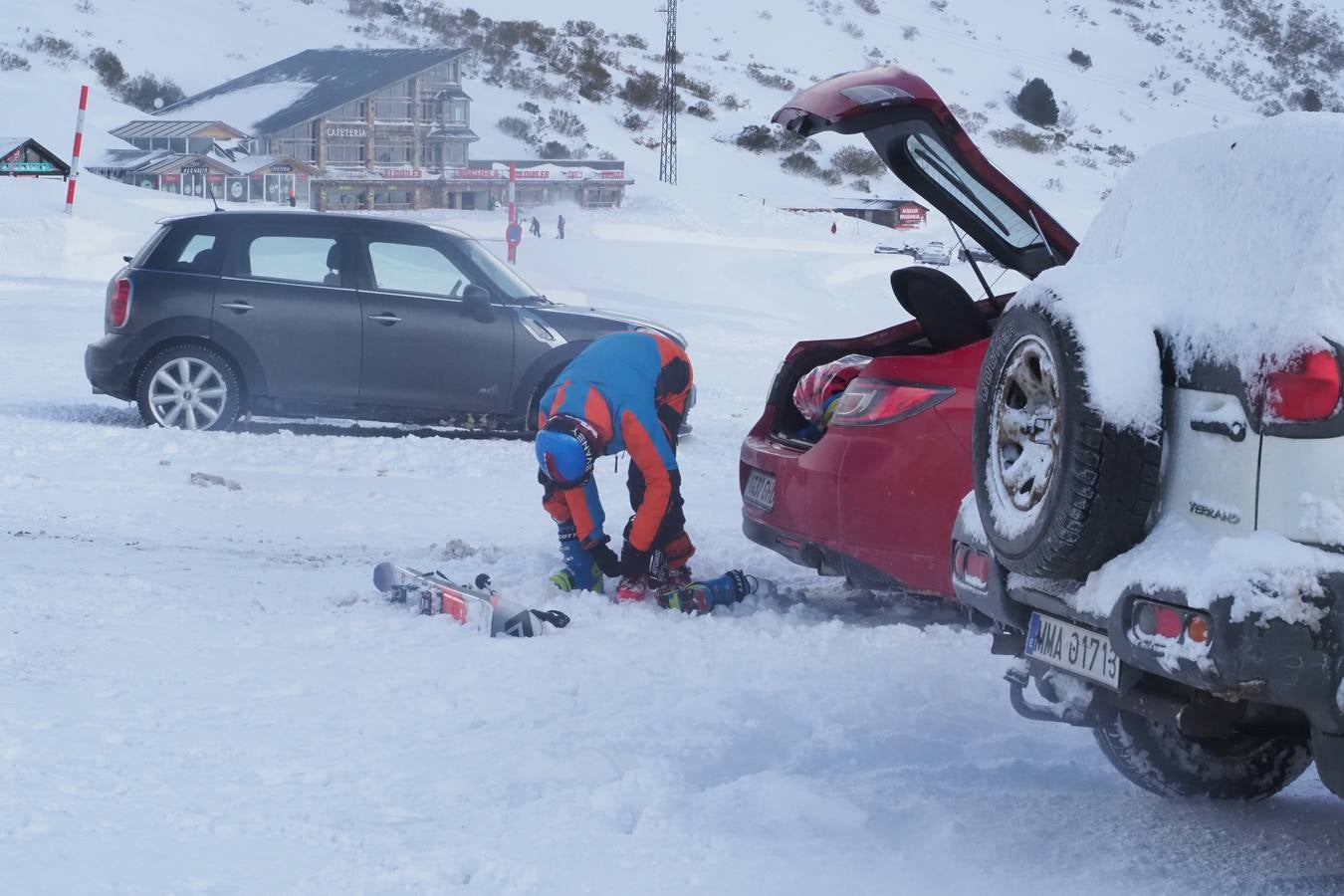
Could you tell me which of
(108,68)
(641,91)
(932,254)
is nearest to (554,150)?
(641,91)

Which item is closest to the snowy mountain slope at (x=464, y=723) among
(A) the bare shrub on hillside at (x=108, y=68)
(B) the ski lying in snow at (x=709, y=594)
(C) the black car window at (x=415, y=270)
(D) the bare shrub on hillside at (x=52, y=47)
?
(B) the ski lying in snow at (x=709, y=594)

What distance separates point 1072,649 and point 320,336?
760 centimetres

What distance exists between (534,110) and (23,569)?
65.4 m

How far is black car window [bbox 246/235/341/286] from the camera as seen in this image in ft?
35.3

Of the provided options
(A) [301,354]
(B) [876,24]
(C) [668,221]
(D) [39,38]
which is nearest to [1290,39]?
(B) [876,24]

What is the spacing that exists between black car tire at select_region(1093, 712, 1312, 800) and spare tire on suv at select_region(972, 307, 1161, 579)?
29.0 inches

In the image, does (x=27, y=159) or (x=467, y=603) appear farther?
(x=27, y=159)

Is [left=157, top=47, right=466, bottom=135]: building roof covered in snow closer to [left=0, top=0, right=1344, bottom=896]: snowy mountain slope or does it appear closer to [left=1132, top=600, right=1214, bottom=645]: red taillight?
[left=0, top=0, right=1344, bottom=896]: snowy mountain slope

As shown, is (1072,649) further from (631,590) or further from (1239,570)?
(631,590)

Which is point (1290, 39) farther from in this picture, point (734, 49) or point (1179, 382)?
point (1179, 382)

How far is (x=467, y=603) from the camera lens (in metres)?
5.91

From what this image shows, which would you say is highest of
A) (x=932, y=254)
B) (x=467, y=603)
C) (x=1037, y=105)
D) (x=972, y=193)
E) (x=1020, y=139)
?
(x=1037, y=105)

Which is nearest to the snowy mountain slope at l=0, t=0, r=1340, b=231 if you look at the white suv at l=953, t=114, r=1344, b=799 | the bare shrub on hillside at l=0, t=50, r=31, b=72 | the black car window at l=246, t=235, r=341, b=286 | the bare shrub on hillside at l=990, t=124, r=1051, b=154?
the bare shrub on hillside at l=990, t=124, r=1051, b=154

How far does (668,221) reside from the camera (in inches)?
2055
